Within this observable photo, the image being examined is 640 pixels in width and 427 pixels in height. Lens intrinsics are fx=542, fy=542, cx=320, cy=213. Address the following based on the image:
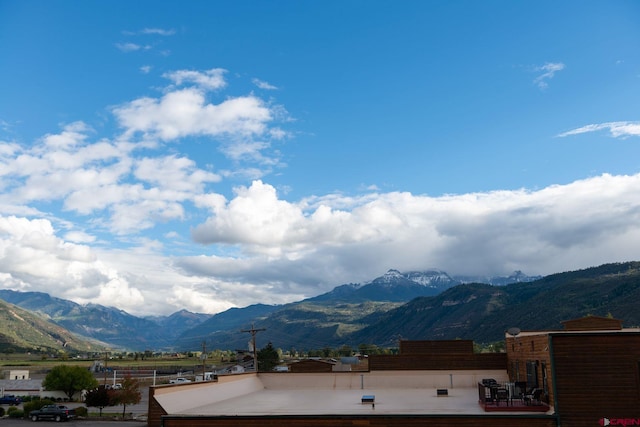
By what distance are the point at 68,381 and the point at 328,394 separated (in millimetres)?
56285

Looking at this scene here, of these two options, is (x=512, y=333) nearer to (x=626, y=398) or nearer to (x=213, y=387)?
(x=626, y=398)

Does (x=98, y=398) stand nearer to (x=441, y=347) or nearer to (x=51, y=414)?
(x=51, y=414)

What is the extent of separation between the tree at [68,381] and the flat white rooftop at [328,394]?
157ft

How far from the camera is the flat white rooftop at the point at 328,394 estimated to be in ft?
79.0

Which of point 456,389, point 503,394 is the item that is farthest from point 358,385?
point 503,394

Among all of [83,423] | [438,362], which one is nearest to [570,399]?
[438,362]

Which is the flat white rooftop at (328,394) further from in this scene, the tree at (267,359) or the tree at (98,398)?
the tree at (267,359)

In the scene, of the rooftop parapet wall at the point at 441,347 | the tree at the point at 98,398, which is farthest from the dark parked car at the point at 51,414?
the rooftop parapet wall at the point at 441,347

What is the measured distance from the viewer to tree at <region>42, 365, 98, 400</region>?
7612 cm

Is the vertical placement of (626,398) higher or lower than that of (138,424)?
higher

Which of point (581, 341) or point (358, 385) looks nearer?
point (581, 341)

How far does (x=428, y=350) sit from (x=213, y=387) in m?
23.7

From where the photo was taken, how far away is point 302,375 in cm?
3978

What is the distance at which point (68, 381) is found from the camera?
76.1m
